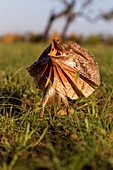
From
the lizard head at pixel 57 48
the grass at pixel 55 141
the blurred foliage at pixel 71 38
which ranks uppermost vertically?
the blurred foliage at pixel 71 38

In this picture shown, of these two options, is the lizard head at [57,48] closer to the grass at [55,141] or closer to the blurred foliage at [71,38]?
the grass at [55,141]

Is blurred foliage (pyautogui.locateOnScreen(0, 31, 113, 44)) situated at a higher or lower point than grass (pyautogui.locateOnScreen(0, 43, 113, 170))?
higher

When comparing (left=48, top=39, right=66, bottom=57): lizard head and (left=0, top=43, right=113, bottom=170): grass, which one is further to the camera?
(left=48, top=39, right=66, bottom=57): lizard head

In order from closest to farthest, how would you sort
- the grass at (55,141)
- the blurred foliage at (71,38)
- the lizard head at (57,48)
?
the grass at (55,141), the lizard head at (57,48), the blurred foliage at (71,38)

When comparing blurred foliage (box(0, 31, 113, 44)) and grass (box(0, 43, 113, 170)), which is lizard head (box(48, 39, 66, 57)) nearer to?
grass (box(0, 43, 113, 170))

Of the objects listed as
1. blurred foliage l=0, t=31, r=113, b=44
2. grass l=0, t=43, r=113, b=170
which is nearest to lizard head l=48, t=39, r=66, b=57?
grass l=0, t=43, r=113, b=170

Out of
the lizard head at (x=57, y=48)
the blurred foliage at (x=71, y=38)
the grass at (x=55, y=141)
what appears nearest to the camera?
the grass at (x=55, y=141)

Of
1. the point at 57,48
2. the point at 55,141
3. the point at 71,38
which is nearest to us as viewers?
the point at 55,141

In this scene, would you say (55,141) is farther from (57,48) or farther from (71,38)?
(71,38)

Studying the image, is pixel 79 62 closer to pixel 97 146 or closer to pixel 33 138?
pixel 33 138

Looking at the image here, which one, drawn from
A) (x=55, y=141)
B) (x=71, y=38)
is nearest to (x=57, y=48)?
(x=55, y=141)

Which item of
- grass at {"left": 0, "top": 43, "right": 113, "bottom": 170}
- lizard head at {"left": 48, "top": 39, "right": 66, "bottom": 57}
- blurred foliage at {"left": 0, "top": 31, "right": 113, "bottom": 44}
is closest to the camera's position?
grass at {"left": 0, "top": 43, "right": 113, "bottom": 170}

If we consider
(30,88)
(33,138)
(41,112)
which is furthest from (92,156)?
(30,88)

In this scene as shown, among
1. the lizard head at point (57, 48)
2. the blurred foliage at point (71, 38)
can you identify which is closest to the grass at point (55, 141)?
the lizard head at point (57, 48)
